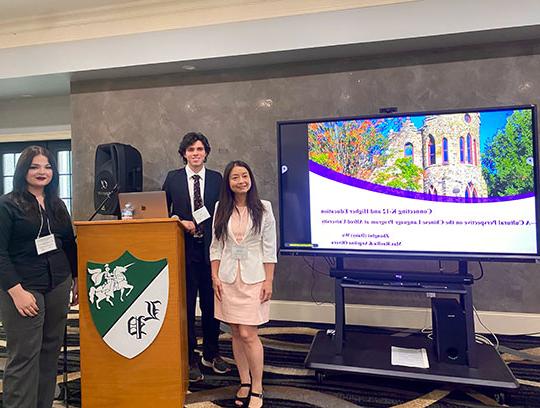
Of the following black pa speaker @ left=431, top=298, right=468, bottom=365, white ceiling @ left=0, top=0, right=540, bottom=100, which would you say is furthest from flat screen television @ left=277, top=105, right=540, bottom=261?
white ceiling @ left=0, top=0, right=540, bottom=100

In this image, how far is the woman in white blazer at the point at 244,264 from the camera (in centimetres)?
202

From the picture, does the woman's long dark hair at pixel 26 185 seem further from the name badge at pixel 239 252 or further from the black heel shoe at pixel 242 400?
the black heel shoe at pixel 242 400

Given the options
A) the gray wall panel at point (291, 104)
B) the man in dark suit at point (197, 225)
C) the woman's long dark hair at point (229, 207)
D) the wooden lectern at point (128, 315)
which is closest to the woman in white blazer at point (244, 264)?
the woman's long dark hair at point (229, 207)

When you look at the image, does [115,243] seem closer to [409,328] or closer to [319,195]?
[319,195]

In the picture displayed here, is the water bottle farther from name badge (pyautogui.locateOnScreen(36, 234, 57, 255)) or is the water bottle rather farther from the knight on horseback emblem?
name badge (pyautogui.locateOnScreen(36, 234, 57, 255))

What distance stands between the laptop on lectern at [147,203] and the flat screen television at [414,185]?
83 centimetres

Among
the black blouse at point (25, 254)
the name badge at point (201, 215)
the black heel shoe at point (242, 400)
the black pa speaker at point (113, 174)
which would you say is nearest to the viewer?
the black blouse at point (25, 254)

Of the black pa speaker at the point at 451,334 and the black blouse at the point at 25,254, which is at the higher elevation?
the black blouse at the point at 25,254

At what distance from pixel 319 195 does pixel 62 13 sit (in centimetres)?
316

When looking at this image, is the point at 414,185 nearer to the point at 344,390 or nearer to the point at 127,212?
the point at 344,390

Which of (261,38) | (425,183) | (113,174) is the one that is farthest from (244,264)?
(261,38)

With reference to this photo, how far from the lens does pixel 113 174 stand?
321 centimetres

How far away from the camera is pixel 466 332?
2.26 m

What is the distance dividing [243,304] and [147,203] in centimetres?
80
